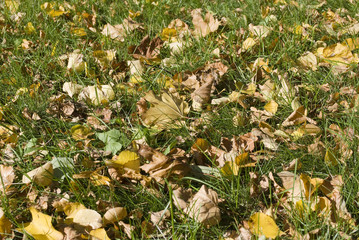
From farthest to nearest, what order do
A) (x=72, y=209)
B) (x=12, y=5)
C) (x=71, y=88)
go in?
1. (x=12, y=5)
2. (x=71, y=88)
3. (x=72, y=209)

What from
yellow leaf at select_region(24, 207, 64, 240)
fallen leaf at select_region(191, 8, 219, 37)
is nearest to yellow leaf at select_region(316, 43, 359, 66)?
fallen leaf at select_region(191, 8, 219, 37)

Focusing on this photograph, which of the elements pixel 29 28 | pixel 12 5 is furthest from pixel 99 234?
pixel 12 5

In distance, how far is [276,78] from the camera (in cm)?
218

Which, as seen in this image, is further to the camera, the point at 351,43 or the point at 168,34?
the point at 168,34

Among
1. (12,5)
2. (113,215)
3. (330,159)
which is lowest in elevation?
(330,159)

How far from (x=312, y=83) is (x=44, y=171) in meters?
1.48

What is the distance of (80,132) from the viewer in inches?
76.5

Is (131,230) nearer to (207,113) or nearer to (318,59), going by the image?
(207,113)

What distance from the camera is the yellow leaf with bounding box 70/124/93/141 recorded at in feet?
6.32

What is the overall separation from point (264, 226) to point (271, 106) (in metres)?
0.74

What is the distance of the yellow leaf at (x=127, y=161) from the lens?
167cm

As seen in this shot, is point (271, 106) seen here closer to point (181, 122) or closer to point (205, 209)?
point (181, 122)

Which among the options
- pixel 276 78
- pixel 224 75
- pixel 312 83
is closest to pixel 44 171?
pixel 224 75

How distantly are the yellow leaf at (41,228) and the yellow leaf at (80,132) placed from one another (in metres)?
0.51
